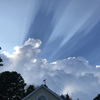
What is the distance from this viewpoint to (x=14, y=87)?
140 feet

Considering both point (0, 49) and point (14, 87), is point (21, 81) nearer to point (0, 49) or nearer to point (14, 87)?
point (14, 87)

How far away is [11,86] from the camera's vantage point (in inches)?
1678

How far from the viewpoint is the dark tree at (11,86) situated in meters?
41.1

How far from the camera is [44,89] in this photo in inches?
773

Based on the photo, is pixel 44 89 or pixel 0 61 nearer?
pixel 44 89

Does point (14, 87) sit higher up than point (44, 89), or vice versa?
point (14, 87)

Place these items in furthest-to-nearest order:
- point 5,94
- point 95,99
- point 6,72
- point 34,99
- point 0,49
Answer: point 95,99 → point 6,72 → point 5,94 → point 0,49 → point 34,99

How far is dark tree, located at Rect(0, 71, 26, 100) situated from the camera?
41.1 meters

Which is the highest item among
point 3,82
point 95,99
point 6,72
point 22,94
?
point 6,72

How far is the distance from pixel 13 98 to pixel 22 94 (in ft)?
10.5

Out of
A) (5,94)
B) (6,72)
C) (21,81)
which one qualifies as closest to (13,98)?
(5,94)

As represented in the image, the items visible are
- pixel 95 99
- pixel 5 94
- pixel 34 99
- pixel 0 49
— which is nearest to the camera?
pixel 34 99

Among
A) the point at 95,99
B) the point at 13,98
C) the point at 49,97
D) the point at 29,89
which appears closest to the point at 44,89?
the point at 49,97

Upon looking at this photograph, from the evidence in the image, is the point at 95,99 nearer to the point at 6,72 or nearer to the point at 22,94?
the point at 22,94
